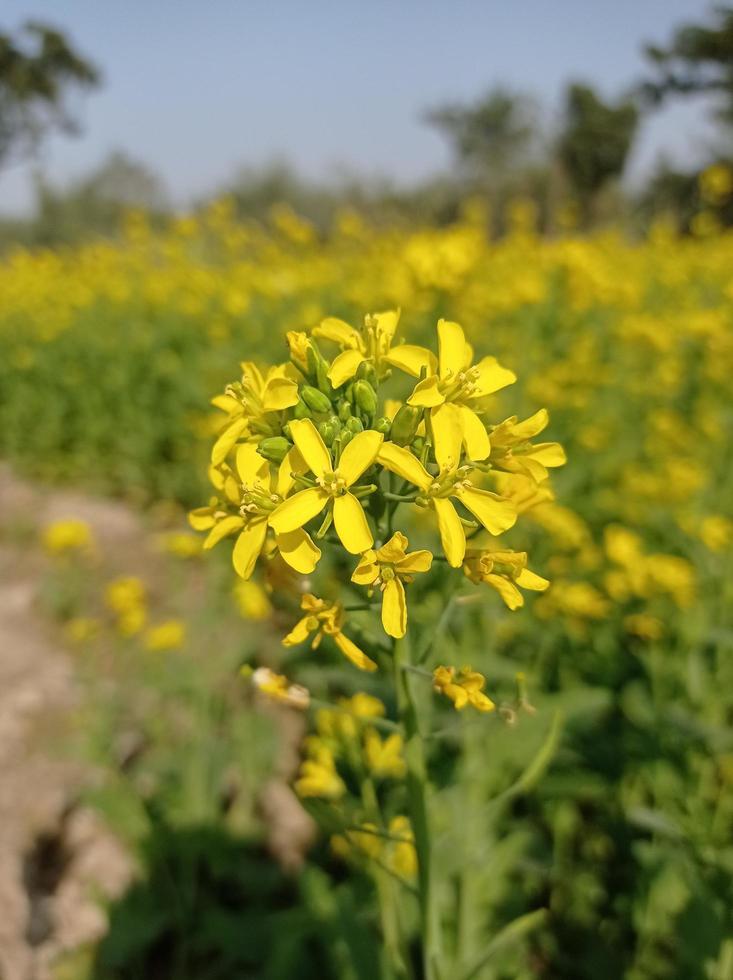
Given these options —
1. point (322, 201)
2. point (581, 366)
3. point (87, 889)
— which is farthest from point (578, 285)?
point (322, 201)

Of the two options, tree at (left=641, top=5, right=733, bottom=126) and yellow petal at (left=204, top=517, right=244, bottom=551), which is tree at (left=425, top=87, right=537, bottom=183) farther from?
yellow petal at (left=204, top=517, right=244, bottom=551)

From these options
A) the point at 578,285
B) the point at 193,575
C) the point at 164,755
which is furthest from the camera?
the point at 193,575

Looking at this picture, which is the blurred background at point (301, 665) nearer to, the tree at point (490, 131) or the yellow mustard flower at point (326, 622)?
the yellow mustard flower at point (326, 622)

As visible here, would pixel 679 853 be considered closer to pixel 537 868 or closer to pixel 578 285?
pixel 537 868

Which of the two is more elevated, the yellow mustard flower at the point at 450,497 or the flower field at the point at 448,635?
the yellow mustard flower at the point at 450,497

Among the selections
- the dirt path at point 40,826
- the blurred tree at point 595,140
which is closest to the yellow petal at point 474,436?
the dirt path at point 40,826

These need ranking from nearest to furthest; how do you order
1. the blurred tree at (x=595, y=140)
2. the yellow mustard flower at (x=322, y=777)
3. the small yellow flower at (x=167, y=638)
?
the yellow mustard flower at (x=322, y=777)
the small yellow flower at (x=167, y=638)
the blurred tree at (x=595, y=140)

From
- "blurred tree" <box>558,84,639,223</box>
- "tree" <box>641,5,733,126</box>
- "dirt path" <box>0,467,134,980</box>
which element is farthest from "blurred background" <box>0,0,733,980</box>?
"blurred tree" <box>558,84,639,223</box>
